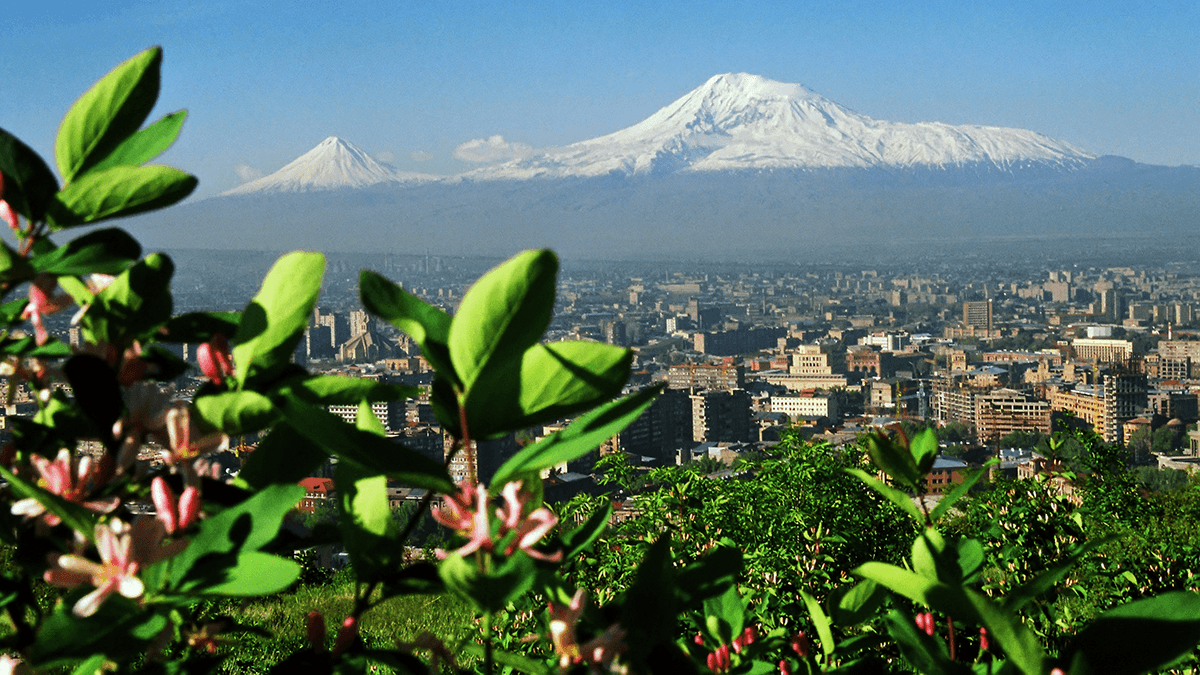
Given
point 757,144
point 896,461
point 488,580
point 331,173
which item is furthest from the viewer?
point 757,144

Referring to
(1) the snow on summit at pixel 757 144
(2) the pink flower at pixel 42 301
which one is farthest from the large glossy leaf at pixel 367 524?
(1) the snow on summit at pixel 757 144

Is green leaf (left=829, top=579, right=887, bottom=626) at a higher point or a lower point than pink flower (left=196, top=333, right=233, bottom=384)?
lower

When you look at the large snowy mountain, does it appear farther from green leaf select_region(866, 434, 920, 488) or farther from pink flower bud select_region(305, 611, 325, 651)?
pink flower bud select_region(305, 611, 325, 651)

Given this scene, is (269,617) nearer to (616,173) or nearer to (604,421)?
(604,421)

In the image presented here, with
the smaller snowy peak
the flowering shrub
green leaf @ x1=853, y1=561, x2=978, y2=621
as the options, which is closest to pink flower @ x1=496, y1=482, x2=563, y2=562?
the flowering shrub

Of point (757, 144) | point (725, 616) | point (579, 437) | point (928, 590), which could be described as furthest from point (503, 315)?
point (757, 144)

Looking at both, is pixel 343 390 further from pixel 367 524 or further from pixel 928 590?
pixel 928 590

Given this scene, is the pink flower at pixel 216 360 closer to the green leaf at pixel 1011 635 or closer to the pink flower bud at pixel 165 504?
the pink flower bud at pixel 165 504
